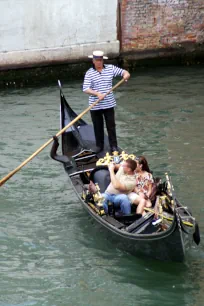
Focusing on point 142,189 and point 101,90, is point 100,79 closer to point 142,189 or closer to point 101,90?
point 101,90

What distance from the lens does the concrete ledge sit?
816 cm

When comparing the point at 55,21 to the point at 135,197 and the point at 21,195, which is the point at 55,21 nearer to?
the point at 21,195

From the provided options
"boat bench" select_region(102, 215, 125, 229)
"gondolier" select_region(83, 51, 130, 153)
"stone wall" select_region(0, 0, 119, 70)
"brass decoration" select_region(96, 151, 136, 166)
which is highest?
"gondolier" select_region(83, 51, 130, 153)

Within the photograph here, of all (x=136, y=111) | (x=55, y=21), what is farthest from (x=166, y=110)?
(x=55, y=21)

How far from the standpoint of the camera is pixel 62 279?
4.13m

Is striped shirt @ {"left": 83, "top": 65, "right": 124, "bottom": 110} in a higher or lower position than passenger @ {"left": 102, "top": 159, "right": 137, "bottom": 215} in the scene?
higher

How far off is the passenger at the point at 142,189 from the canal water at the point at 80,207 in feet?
0.99

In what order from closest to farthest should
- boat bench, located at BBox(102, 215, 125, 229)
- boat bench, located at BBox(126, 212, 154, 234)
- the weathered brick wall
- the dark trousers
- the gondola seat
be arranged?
boat bench, located at BBox(126, 212, 154, 234)
boat bench, located at BBox(102, 215, 125, 229)
the gondola seat
the dark trousers
the weathered brick wall

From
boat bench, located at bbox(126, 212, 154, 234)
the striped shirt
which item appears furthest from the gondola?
the striped shirt

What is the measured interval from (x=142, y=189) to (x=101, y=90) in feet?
3.20

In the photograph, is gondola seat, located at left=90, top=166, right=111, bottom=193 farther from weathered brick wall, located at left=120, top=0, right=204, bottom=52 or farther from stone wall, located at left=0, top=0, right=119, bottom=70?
weathered brick wall, located at left=120, top=0, right=204, bottom=52

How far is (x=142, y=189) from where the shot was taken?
4.41 meters

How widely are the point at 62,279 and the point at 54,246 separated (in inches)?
16.6

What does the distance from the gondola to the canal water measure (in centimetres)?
15
